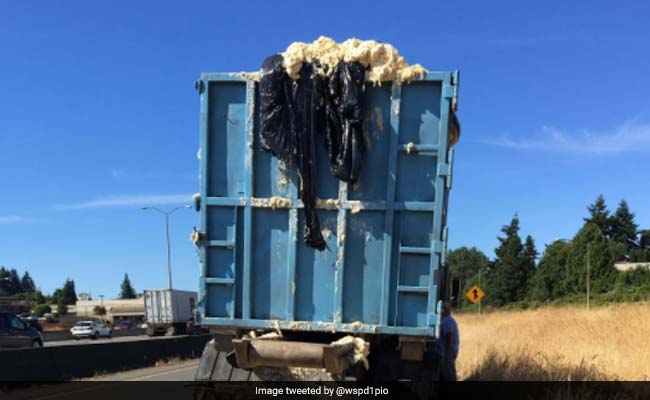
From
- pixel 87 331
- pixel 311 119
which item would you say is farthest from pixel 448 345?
pixel 87 331

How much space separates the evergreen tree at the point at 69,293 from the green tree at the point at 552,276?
4854 inches

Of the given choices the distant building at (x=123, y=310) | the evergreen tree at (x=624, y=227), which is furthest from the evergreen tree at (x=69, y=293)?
the evergreen tree at (x=624, y=227)

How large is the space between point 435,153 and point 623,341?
10152 millimetres

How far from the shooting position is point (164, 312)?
44688mm

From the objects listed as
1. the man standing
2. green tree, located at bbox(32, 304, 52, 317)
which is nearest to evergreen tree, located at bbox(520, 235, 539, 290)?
the man standing

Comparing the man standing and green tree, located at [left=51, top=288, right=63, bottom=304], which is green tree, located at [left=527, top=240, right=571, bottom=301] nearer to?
the man standing

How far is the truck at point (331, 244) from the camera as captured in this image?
20.0 feet

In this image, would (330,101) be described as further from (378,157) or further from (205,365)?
(205,365)

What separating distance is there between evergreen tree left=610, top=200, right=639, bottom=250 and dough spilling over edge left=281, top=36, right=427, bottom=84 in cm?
11115

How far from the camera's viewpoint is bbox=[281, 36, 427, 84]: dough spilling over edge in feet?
20.6

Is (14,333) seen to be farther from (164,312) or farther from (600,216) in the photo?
(600,216)

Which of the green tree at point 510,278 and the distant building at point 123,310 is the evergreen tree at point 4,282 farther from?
the green tree at point 510,278

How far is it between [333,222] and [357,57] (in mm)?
1598

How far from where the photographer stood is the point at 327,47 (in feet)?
21.5
